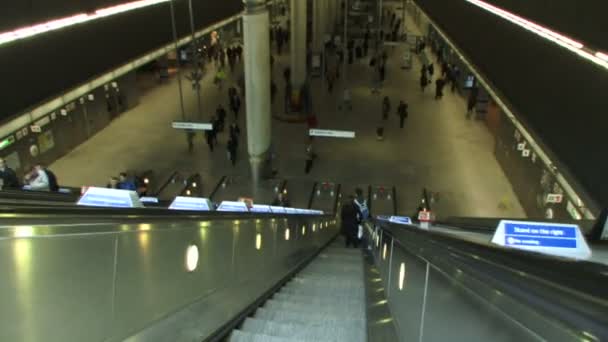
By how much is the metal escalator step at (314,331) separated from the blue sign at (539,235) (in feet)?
6.03

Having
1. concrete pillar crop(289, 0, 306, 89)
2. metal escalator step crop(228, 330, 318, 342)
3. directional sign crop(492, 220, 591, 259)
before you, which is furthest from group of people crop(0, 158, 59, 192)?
concrete pillar crop(289, 0, 306, 89)

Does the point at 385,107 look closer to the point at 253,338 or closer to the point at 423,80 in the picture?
the point at 423,80

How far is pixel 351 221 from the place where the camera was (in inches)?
438

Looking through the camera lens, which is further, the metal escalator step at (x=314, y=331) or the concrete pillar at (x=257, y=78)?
the concrete pillar at (x=257, y=78)

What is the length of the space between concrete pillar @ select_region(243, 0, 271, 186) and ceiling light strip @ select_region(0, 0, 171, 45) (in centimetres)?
408

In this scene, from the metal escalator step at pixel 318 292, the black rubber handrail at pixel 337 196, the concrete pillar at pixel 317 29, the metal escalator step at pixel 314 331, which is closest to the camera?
the metal escalator step at pixel 314 331

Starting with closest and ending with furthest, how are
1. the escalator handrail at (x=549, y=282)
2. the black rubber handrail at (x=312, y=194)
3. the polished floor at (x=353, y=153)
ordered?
the escalator handrail at (x=549, y=282) < the black rubber handrail at (x=312, y=194) < the polished floor at (x=353, y=153)

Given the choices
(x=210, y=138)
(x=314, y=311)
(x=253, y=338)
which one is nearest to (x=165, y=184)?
(x=210, y=138)

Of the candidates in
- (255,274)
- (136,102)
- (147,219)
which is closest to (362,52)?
(136,102)

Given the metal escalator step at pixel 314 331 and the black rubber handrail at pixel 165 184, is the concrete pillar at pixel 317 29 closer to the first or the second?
the black rubber handrail at pixel 165 184

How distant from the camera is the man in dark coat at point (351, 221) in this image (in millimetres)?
10898

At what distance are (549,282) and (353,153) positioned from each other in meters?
A: 17.7

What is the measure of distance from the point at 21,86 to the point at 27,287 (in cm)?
1125

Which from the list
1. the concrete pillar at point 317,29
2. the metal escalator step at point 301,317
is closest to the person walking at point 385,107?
the concrete pillar at point 317,29
